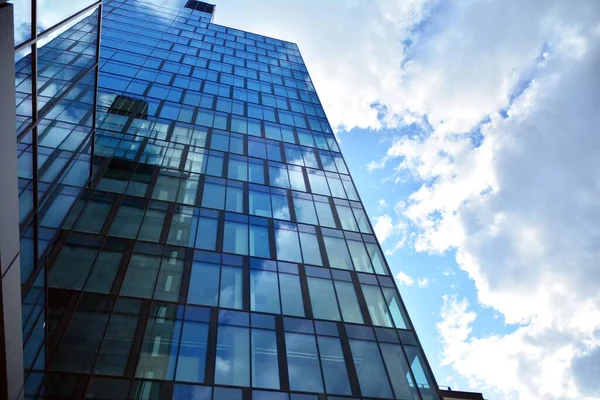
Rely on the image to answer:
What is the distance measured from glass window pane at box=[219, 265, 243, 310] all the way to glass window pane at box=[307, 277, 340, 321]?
12.8ft

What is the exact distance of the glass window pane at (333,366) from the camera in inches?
690

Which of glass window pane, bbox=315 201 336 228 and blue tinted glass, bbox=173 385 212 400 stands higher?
glass window pane, bbox=315 201 336 228

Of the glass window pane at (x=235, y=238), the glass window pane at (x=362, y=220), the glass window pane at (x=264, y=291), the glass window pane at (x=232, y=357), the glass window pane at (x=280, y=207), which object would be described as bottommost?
the glass window pane at (x=232, y=357)

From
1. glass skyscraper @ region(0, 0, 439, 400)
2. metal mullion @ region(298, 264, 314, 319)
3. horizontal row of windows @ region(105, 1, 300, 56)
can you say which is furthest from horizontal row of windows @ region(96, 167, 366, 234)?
horizontal row of windows @ region(105, 1, 300, 56)

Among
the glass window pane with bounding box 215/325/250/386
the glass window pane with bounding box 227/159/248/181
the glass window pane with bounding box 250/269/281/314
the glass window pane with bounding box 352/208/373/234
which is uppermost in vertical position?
the glass window pane with bounding box 227/159/248/181

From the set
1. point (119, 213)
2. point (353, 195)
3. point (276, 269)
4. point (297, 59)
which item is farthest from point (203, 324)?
point (297, 59)

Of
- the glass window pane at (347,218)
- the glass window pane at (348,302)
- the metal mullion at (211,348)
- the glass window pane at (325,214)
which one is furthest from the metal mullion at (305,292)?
the glass window pane at (347,218)

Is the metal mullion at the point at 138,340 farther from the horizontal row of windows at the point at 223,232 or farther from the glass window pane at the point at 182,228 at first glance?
the horizontal row of windows at the point at 223,232

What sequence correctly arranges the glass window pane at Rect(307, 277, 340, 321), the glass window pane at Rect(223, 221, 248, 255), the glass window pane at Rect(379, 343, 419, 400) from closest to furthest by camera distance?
1. the glass window pane at Rect(379, 343, 419, 400)
2. the glass window pane at Rect(307, 277, 340, 321)
3. the glass window pane at Rect(223, 221, 248, 255)

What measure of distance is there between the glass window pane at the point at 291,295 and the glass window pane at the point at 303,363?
1.45 meters

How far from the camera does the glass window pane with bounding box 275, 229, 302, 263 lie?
23797 mm

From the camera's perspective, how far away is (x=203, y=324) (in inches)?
731

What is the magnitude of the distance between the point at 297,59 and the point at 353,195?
30.8m

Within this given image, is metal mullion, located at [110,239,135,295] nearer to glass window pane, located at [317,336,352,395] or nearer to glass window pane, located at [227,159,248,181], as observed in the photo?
glass window pane, located at [227,159,248,181]
